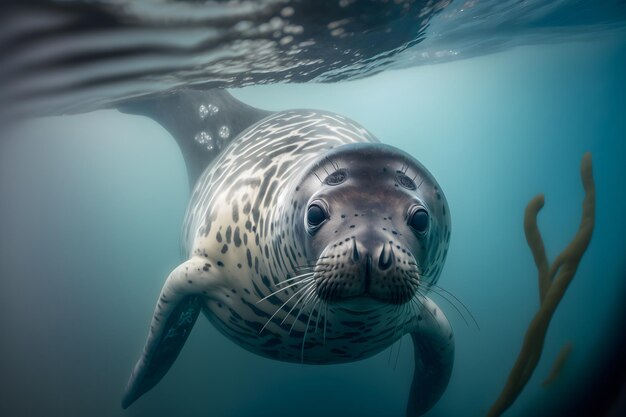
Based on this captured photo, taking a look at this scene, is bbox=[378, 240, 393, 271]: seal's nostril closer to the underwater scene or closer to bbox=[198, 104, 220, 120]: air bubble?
the underwater scene

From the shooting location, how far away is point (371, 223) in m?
2.04

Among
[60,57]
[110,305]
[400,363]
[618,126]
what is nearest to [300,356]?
[60,57]

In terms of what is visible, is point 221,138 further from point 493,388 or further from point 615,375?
point 493,388

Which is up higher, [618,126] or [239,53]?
[239,53]

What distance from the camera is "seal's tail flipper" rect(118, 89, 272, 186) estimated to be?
5742 millimetres

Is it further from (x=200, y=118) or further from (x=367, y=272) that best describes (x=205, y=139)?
(x=367, y=272)

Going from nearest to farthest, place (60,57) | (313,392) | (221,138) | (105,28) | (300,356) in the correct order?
1. (300,356)
2. (105,28)
3. (60,57)
4. (221,138)
5. (313,392)

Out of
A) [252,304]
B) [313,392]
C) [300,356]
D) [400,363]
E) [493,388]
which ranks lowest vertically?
[493,388]

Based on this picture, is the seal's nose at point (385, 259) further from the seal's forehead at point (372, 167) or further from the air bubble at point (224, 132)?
the air bubble at point (224, 132)

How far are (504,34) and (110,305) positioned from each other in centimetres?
1591

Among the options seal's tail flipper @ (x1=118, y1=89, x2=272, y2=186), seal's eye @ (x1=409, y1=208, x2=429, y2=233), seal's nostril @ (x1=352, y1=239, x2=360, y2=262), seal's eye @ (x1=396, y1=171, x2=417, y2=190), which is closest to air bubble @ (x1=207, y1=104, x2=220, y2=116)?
seal's tail flipper @ (x1=118, y1=89, x2=272, y2=186)

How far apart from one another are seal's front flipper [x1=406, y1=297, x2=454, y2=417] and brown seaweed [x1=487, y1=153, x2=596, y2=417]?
0.66 meters

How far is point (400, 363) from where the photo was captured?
26.6 feet

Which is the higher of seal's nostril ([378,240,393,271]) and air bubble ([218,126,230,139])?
air bubble ([218,126,230,139])
